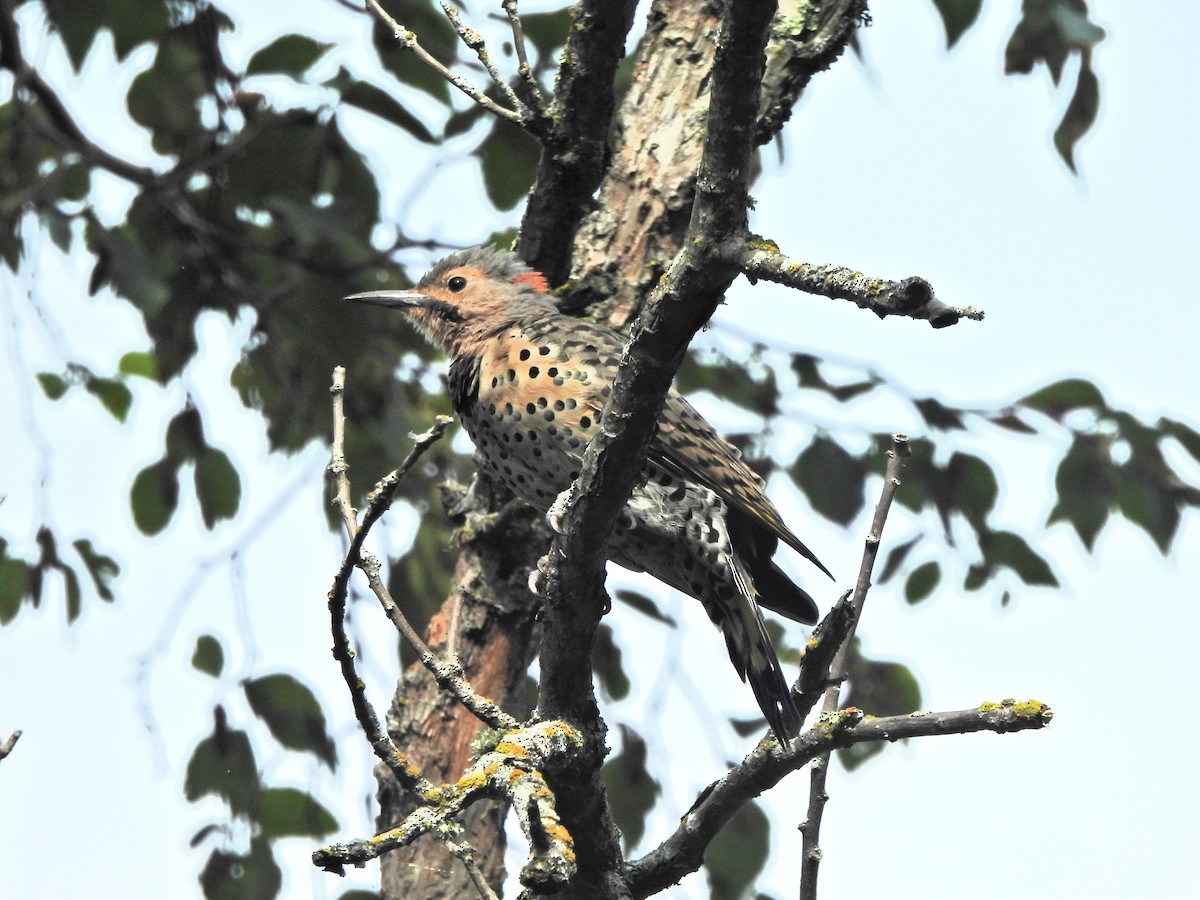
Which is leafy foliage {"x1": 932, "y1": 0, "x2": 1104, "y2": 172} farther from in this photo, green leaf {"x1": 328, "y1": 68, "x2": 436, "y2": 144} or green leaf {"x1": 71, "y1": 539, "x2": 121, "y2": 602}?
green leaf {"x1": 71, "y1": 539, "x2": 121, "y2": 602}

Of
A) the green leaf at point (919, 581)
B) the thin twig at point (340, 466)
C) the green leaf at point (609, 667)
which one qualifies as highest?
the green leaf at point (919, 581)

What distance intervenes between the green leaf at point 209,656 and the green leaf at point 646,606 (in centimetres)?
142

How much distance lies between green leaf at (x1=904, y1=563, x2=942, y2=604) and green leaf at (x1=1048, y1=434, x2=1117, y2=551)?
1.86 ft

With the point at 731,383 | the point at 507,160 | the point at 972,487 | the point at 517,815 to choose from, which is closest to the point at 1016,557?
the point at 972,487

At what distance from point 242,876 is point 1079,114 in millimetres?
3487

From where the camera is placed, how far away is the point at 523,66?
3.25 m

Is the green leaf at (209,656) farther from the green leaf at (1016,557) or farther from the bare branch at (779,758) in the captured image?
the green leaf at (1016,557)

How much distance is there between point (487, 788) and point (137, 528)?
340 cm

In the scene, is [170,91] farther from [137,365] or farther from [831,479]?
[831,479]

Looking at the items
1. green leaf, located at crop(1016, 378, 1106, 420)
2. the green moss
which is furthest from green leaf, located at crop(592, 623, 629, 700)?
the green moss

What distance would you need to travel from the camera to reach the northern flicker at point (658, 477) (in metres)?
3.57

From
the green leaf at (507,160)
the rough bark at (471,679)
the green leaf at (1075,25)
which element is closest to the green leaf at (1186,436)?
the green leaf at (1075,25)

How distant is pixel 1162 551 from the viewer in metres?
4.42

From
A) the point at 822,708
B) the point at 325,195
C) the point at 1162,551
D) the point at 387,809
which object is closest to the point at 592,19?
the point at 325,195
